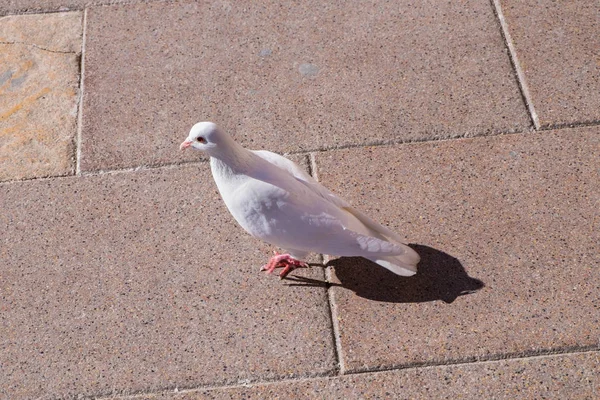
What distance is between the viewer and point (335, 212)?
4141mm

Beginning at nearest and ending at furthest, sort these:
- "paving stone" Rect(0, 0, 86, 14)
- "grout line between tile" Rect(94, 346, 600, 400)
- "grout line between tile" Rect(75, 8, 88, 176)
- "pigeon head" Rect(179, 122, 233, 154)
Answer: "pigeon head" Rect(179, 122, 233, 154) → "grout line between tile" Rect(94, 346, 600, 400) → "grout line between tile" Rect(75, 8, 88, 176) → "paving stone" Rect(0, 0, 86, 14)

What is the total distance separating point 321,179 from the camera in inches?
193

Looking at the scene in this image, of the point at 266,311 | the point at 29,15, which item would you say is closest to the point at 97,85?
the point at 29,15

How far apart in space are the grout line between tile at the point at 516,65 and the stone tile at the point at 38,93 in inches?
121

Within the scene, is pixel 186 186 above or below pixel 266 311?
above

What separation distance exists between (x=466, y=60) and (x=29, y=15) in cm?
341

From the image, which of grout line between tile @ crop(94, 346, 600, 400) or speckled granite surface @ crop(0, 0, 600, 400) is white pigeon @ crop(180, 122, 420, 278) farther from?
grout line between tile @ crop(94, 346, 600, 400)

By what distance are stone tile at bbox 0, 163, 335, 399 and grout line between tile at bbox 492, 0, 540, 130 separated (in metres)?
1.86

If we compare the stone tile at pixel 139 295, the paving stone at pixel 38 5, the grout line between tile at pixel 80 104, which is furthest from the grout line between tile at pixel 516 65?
the paving stone at pixel 38 5

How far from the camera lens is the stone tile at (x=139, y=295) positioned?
4152 mm

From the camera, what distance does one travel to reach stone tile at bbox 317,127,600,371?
4.14 metres

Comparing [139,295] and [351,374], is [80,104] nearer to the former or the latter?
[139,295]

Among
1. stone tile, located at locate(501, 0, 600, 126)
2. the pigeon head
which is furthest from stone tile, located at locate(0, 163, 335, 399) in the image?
stone tile, located at locate(501, 0, 600, 126)

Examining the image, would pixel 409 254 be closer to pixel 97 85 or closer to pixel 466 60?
pixel 466 60
